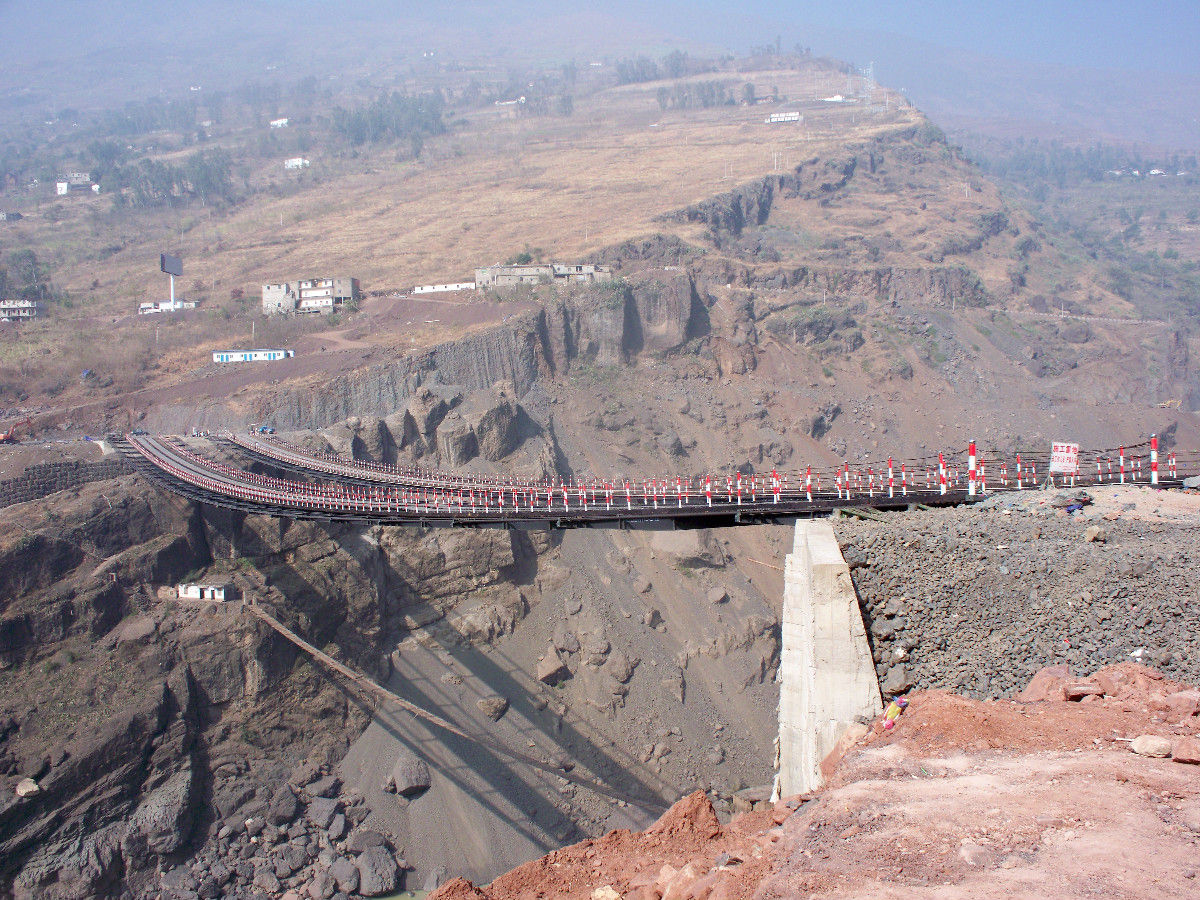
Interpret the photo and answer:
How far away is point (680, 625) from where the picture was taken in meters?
47.9

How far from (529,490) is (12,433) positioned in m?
33.3

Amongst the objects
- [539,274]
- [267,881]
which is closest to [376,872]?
[267,881]

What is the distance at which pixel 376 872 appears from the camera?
3328 cm

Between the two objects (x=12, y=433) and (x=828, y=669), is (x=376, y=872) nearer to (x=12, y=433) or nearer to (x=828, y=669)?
(x=828, y=669)

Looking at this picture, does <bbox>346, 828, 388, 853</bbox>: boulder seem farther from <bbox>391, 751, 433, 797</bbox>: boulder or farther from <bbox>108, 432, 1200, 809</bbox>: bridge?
<bbox>108, 432, 1200, 809</bbox>: bridge

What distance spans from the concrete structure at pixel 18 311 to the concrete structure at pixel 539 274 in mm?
47262

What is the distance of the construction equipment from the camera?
48.7m

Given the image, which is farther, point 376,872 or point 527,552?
point 527,552

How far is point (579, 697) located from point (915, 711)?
32.1m

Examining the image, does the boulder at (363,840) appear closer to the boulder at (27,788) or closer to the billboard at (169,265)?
the boulder at (27,788)

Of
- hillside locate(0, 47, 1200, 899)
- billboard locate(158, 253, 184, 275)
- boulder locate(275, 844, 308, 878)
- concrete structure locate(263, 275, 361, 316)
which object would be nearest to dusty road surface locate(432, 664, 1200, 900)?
hillside locate(0, 47, 1200, 899)

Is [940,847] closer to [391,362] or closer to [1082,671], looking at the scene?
[1082,671]

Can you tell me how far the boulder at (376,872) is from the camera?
1291 inches

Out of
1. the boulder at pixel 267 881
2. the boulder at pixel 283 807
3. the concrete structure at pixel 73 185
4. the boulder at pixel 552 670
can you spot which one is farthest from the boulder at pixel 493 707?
the concrete structure at pixel 73 185
